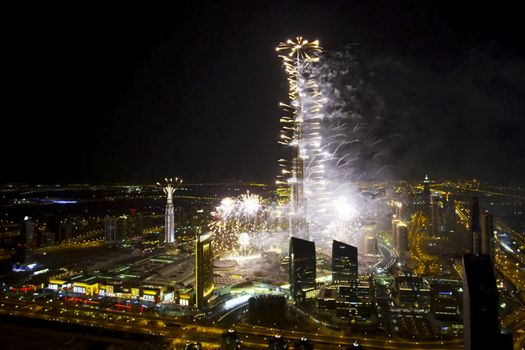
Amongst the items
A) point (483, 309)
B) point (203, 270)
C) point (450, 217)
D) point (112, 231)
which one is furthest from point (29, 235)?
point (450, 217)

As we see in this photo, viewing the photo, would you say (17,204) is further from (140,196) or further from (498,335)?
(498,335)

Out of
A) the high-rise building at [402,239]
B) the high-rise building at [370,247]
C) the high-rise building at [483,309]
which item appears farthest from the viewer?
the high-rise building at [402,239]

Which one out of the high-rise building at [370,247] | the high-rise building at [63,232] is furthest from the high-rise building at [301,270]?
the high-rise building at [63,232]

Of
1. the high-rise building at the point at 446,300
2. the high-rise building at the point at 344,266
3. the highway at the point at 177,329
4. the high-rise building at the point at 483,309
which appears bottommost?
the highway at the point at 177,329

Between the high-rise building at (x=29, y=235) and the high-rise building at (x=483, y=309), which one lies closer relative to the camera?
the high-rise building at (x=483, y=309)

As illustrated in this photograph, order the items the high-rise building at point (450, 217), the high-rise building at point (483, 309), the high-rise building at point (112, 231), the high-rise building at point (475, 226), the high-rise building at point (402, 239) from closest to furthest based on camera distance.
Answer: the high-rise building at point (483, 309), the high-rise building at point (475, 226), the high-rise building at point (402, 239), the high-rise building at point (112, 231), the high-rise building at point (450, 217)

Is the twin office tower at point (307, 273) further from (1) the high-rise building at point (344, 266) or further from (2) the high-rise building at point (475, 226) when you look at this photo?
(2) the high-rise building at point (475, 226)

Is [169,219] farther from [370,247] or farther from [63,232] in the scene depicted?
[370,247]
